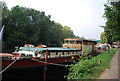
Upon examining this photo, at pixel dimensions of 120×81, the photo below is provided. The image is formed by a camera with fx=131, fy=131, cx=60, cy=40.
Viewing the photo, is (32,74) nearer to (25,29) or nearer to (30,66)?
(30,66)

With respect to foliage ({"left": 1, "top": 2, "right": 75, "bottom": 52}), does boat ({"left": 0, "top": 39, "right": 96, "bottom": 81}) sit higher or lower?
lower

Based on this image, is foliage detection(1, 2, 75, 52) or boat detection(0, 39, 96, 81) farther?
foliage detection(1, 2, 75, 52)

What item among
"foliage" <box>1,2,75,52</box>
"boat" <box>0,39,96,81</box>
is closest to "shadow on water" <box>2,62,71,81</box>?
"boat" <box>0,39,96,81</box>

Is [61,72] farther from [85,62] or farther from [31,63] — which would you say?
[85,62]

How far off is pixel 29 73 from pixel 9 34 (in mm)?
27114

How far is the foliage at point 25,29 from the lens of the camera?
114 feet

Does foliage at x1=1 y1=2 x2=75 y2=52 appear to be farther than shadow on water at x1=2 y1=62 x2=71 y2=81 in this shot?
Yes

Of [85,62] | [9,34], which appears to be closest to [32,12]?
[9,34]

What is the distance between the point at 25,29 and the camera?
39.4 m

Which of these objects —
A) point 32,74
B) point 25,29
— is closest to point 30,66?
point 32,74

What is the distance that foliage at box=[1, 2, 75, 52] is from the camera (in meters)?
34.6

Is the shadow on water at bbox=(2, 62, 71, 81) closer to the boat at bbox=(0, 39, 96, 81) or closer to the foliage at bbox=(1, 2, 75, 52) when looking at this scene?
the boat at bbox=(0, 39, 96, 81)

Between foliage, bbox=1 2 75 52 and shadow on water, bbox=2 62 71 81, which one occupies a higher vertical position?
foliage, bbox=1 2 75 52

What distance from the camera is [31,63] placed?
464 inches
